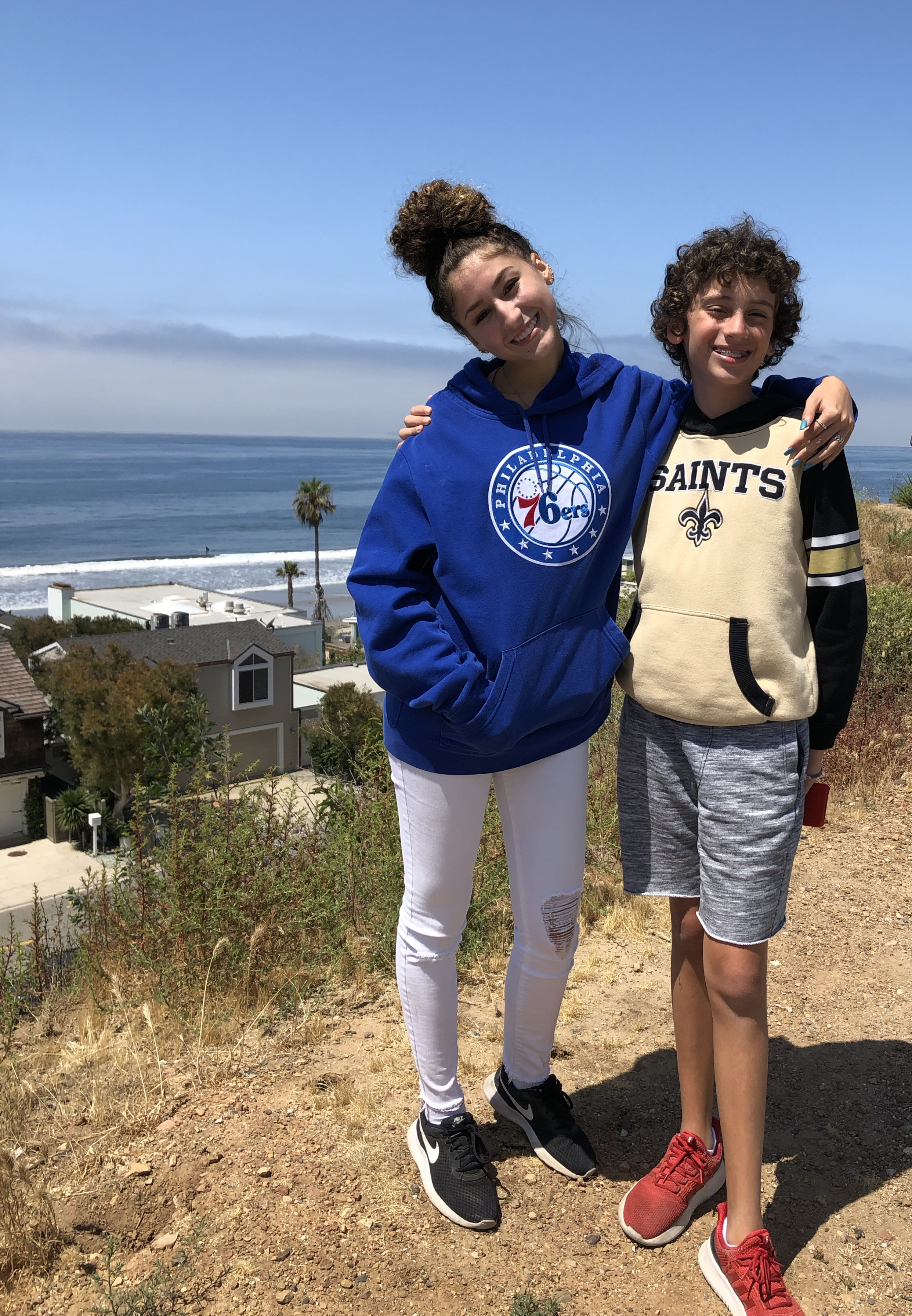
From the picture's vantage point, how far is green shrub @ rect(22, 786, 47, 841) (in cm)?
2602

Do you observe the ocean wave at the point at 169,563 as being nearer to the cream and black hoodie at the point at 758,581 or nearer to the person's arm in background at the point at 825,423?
the cream and black hoodie at the point at 758,581

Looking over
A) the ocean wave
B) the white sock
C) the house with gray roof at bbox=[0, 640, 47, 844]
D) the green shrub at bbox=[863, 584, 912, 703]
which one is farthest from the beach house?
the white sock

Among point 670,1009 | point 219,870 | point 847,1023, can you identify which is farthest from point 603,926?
point 219,870

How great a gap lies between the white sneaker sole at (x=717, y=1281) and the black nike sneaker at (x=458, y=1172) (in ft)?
1.69

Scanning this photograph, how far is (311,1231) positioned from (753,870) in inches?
56.7

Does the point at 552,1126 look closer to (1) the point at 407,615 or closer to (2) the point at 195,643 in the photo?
(1) the point at 407,615

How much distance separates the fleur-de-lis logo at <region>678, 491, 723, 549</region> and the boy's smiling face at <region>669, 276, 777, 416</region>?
0.24m

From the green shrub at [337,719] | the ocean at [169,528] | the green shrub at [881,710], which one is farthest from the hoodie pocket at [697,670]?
the green shrub at [337,719]

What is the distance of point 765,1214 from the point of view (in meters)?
2.54

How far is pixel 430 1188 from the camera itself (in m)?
2.63

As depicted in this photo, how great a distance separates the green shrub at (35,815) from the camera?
26016mm

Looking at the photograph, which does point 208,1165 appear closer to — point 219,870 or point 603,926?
point 219,870

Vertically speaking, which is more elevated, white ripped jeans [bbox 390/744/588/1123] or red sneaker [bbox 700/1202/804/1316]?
white ripped jeans [bbox 390/744/588/1123]

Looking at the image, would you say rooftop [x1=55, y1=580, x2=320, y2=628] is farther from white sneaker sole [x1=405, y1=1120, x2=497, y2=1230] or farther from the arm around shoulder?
the arm around shoulder
